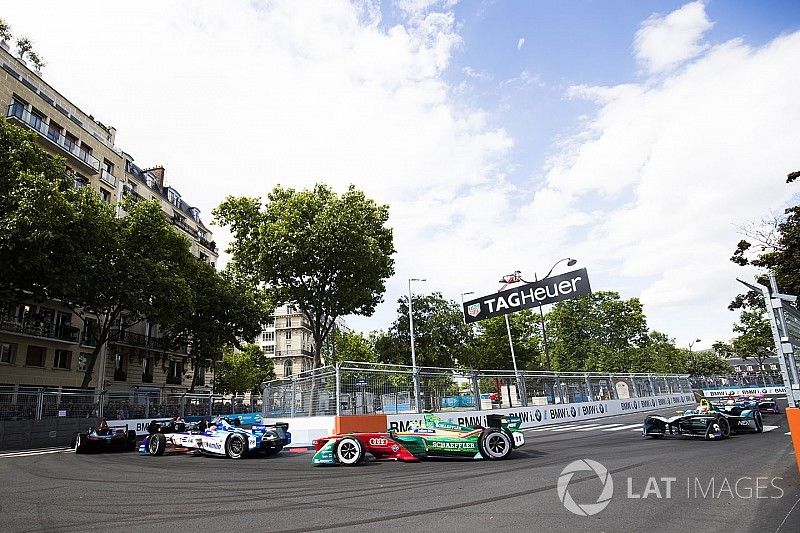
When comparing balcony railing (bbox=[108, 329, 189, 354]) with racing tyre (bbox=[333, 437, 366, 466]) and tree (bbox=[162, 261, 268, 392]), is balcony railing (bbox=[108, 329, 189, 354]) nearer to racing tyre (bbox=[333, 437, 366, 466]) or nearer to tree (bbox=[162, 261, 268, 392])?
tree (bbox=[162, 261, 268, 392])

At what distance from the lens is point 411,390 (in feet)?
53.9

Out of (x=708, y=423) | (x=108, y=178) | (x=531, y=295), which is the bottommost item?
(x=708, y=423)

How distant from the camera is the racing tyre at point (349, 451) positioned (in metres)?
9.83

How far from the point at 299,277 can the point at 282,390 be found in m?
8.41

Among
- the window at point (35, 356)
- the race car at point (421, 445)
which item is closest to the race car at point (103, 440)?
the race car at point (421, 445)

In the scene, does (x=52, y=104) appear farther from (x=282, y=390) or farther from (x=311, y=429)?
(x=311, y=429)

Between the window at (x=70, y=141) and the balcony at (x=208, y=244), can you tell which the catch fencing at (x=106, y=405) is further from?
the balcony at (x=208, y=244)

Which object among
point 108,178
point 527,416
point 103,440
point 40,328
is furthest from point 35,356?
point 527,416

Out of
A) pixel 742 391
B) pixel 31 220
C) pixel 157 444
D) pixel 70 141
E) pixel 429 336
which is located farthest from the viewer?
pixel 742 391

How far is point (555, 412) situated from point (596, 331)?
37075mm

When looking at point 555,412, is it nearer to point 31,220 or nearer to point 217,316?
point 31,220

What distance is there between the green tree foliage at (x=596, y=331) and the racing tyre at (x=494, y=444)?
4658cm

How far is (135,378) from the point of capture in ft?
125

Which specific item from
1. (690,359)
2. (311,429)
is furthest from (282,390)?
(690,359)
